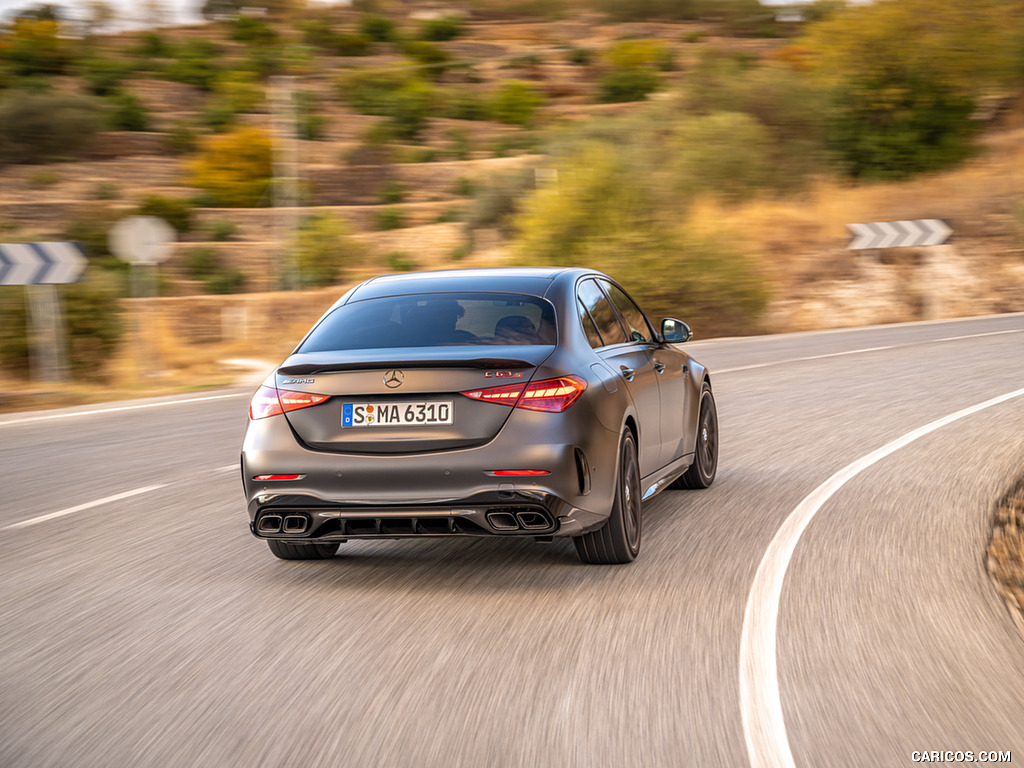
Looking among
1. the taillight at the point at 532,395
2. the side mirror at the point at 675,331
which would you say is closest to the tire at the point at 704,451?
the side mirror at the point at 675,331

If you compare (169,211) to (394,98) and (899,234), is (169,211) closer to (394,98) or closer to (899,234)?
(394,98)

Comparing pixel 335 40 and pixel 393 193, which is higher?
pixel 335 40

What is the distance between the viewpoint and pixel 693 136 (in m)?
39.8

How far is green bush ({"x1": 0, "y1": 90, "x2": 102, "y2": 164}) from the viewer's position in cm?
8269

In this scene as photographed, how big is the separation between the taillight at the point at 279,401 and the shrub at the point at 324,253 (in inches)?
1763

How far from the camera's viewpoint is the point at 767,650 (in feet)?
15.6

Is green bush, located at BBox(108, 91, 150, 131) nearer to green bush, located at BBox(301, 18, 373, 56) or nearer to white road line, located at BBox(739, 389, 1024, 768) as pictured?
green bush, located at BBox(301, 18, 373, 56)

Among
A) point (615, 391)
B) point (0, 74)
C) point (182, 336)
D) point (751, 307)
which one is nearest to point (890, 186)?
point (751, 307)

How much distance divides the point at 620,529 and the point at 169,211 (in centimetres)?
6519

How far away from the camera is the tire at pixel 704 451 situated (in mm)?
8531

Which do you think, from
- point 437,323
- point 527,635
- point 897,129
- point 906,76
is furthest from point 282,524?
point 906,76

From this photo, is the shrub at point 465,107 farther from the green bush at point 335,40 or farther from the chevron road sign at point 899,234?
the chevron road sign at point 899,234

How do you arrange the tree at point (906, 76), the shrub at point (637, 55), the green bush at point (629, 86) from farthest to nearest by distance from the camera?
the shrub at point (637, 55)
the green bush at point (629, 86)
the tree at point (906, 76)

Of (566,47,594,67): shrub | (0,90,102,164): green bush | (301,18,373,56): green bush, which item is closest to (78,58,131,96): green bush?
(0,90,102,164): green bush
